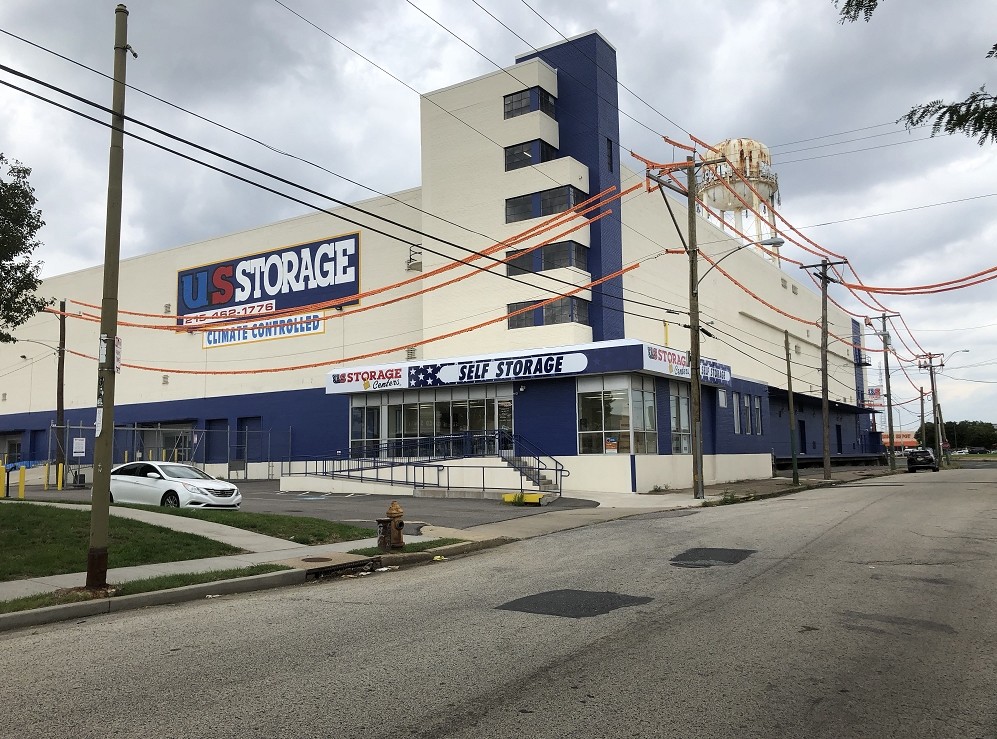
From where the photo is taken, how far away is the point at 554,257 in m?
39.7

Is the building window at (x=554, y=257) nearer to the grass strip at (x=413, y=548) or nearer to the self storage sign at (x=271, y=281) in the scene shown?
the self storage sign at (x=271, y=281)

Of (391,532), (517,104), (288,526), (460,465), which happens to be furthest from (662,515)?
(517,104)

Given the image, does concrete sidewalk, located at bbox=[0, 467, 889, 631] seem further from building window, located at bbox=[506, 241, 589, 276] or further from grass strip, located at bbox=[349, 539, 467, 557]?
building window, located at bbox=[506, 241, 589, 276]

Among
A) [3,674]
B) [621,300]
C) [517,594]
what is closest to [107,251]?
[3,674]

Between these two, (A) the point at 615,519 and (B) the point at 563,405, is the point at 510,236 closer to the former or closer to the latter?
(B) the point at 563,405

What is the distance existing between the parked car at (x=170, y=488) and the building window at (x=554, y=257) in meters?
20.5

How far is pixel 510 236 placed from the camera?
4059cm

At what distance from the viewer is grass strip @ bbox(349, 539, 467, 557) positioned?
1398 cm

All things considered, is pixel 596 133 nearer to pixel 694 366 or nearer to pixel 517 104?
pixel 517 104

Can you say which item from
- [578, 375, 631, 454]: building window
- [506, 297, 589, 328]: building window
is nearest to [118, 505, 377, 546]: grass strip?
[578, 375, 631, 454]: building window

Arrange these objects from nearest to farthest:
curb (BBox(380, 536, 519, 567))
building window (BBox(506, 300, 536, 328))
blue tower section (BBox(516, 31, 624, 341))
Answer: curb (BBox(380, 536, 519, 567)) → building window (BBox(506, 300, 536, 328)) → blue tower section (BBox(516, 31, 624, 341))

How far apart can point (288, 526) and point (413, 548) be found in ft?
12.0

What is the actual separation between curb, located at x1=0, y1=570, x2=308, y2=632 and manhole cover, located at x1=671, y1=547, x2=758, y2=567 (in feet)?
18.9

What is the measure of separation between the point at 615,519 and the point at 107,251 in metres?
14.0
